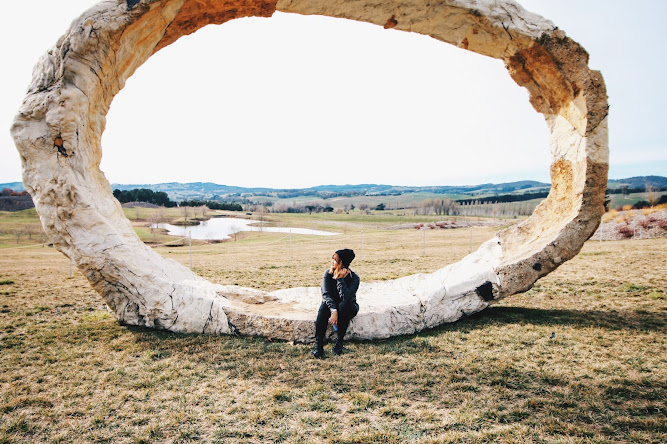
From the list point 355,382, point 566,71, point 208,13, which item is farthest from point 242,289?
point 566,71

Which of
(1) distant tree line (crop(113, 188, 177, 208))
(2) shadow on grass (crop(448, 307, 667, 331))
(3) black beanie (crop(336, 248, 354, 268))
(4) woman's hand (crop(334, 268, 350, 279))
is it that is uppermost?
(1) distant tree line (crop(113, 188, 177, 208))

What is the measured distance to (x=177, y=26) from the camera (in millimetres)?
8359

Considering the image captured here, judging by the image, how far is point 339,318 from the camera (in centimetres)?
667

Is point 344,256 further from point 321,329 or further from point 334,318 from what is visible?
point 321,329

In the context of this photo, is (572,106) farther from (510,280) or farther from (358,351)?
(358,351)

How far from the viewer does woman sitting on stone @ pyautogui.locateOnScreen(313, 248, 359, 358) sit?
6.61m

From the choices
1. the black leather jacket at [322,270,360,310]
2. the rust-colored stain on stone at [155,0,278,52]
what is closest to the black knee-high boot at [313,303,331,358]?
the black leather jacket at [322,270,360,310]

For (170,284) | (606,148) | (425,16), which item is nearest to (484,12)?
(425,16)

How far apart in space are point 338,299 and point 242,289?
277 cm

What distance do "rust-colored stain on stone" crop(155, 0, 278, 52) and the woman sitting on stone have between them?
544cm

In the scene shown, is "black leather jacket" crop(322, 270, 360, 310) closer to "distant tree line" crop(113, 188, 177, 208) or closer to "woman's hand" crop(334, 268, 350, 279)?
"woman's hand" crop(334, 268, 350, 279)

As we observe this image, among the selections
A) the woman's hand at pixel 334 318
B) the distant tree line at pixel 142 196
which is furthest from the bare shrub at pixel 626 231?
the distant tree line at pixel 142 196

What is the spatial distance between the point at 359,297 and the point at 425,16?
20.5 ft

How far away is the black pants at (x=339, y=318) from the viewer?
258 inches
